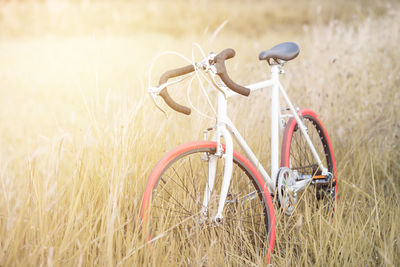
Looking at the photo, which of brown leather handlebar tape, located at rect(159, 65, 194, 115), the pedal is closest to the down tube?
brown leather handlebar tape, located at rect(159, 65, 194, 115)

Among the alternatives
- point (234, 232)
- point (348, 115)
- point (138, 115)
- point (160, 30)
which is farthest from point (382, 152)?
point (160, 30)

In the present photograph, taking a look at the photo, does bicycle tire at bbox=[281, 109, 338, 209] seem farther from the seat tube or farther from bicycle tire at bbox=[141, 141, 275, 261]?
bicycle tire at bbox=[141, 141, 275, 261]

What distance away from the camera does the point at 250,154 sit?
7.83ft

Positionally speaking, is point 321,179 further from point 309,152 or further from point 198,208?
point 198,208

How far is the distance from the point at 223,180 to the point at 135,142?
0.63 m

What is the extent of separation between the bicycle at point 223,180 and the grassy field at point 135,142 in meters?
0.12

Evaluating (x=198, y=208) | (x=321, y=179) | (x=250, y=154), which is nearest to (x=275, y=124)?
(x=250, y=154)

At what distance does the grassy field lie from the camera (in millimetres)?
1951

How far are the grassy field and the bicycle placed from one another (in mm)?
119

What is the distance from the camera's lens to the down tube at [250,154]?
2.23 m

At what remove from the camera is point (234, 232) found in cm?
235

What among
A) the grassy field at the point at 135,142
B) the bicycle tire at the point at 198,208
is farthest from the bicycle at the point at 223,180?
the grassy field at the point at 135,142

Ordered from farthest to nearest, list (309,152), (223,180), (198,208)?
(309,152)
(198,208)
(223,180)

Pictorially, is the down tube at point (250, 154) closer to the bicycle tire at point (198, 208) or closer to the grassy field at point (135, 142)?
the bicycle tire at point (198, 208)
